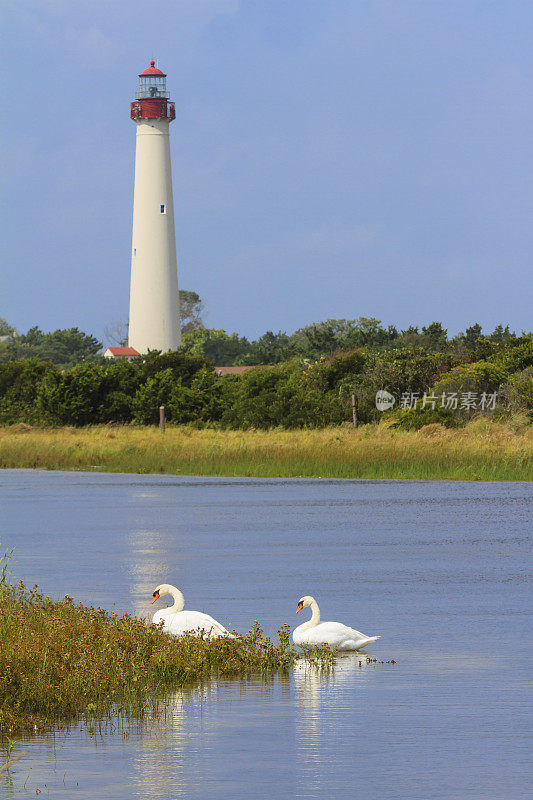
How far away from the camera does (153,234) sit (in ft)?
266

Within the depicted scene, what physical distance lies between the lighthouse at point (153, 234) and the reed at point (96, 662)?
68.9m

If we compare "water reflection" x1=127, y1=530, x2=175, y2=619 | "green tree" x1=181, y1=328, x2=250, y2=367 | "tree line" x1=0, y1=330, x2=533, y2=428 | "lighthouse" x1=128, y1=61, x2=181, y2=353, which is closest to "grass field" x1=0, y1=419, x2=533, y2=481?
"tree line" x1=0, y1=330, x2=533, y2=428

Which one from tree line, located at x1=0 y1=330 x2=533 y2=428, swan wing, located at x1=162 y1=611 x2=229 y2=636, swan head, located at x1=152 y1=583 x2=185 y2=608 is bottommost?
swan wing, located at x1=162 y1=611 x2=229 y2=636

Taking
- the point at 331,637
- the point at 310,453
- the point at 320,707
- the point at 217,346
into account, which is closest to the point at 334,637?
the point at 331,637

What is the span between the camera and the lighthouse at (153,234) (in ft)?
266

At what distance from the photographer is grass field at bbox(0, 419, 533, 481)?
41.6 metres

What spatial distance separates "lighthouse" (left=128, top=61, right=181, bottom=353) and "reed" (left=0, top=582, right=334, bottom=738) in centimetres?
6889

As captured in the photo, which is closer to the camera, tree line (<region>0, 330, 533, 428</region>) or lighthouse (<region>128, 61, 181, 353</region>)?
tree line (<region>0, 330, 533, 428</region>)

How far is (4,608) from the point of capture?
40.0ft

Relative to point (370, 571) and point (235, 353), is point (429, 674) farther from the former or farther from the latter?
point (235, 353)

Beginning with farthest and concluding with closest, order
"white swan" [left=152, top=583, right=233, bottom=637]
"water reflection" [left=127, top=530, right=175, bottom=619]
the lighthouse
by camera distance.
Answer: the lighthouse
"water reflection" [left=127, top=530, right=175, bottom=619]
"white swan" [left=152, top=583, right=233, bottom=637]

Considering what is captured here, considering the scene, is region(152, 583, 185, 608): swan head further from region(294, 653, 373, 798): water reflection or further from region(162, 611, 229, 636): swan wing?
region(294, 653, 373, 798): water reflection

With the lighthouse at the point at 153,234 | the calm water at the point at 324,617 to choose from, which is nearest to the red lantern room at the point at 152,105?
the lighthouse at the point at 153,234

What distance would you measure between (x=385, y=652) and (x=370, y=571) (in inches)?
266
